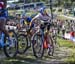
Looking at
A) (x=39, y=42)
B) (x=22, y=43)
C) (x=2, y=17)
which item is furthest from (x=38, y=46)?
(x=2, y=17)

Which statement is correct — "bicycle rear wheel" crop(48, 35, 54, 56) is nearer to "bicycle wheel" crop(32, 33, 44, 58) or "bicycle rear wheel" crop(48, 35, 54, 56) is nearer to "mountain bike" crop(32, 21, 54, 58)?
"mountain bike" crop(32, 21, 54, 58)

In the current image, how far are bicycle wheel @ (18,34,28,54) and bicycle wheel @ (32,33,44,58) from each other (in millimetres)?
496

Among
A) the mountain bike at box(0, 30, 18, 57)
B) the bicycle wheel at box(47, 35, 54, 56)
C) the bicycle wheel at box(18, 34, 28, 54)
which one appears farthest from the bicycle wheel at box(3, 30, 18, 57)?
the bicycle wheel at box(47, 35, 54, 56)

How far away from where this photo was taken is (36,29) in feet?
27.0

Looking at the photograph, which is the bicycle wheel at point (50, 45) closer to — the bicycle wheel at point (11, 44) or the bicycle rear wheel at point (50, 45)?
the bicycle rear wheel at point (50, 45)

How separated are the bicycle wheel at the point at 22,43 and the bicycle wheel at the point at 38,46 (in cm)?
50

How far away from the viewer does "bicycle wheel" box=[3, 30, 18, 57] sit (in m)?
7.74

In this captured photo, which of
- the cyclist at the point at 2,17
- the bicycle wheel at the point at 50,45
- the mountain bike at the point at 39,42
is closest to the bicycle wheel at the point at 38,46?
the mountain bike at the point at 39,42

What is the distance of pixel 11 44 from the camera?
782 cm

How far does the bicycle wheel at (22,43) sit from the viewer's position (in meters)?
8.40

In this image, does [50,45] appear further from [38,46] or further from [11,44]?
[11,44]

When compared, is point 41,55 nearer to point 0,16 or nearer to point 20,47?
point 20,47

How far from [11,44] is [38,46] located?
0.66 meters

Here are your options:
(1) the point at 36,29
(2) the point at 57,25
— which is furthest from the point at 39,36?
(2) the point at 57,25
